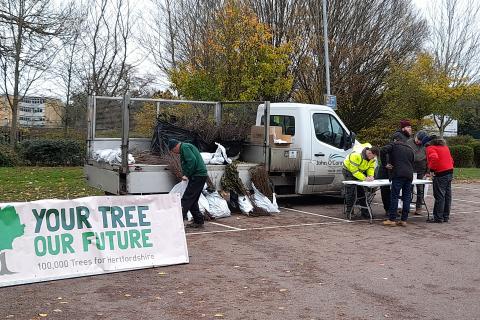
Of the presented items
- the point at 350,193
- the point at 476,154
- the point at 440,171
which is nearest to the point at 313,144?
the point at 350,193

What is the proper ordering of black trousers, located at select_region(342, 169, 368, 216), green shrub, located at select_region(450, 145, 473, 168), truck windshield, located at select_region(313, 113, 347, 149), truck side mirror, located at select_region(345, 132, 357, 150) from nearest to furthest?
black trousers, located at select_region(342, 169, 368, 216)
truck windshield, located at select_region(313, 113, 347, 149)
truck side mirror, located at select_region(345, 132, 357, 150)
green shrub, located at select_region(450, 145, 473, 168)

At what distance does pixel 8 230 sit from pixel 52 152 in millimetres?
19209

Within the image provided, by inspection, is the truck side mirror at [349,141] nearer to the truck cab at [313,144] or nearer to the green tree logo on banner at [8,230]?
the truck cab at [313,144]

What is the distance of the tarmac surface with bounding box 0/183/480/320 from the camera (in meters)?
5.52

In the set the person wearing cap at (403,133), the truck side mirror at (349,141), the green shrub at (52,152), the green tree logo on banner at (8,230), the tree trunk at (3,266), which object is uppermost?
Result: the person wearing cap at (403,133)

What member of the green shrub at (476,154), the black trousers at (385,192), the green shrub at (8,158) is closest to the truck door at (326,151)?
the black trousers at (385,192)

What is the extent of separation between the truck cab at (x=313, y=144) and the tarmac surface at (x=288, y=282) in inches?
104

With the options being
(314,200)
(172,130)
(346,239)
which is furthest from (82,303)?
(314,200)

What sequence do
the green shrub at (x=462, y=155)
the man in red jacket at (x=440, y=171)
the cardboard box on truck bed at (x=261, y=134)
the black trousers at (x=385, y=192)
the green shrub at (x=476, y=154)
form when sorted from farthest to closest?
1. the green shrub at (x=476, y=154)
2. the green shrub at (x=462, y=155)
3. the cardboard box on truck bed at (x=261, y=134)
4. the black trousers at (x=385, y=192)
5. the man in red jacket at (x=440, y=171)

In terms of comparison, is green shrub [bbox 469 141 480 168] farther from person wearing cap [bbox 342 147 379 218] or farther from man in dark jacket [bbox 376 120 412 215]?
person wearing cap [bbox 342 147 379 218]

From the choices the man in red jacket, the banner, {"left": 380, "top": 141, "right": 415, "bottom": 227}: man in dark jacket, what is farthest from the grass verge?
the man in red jacket

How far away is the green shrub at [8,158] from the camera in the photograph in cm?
2403

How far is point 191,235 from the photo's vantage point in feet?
30.7

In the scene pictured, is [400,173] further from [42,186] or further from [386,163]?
[42,186]
